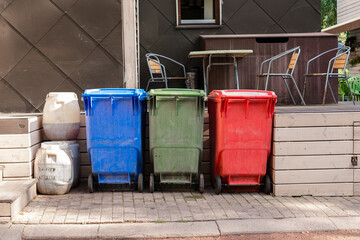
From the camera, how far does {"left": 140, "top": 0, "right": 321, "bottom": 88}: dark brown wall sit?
30.5 feet

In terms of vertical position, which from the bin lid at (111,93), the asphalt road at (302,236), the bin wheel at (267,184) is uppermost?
the bin lid at (111,93)

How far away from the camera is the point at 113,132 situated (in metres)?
4.52

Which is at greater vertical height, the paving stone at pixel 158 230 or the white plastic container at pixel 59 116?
the white plastic container at pixel 59 116

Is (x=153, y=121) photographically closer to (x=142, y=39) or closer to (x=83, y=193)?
(x=83, y=193)

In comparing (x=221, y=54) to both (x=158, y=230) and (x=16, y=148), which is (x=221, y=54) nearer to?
(x=16, y=148)

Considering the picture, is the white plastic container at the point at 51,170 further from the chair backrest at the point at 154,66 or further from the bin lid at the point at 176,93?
the chair backrest at the point at 154,66

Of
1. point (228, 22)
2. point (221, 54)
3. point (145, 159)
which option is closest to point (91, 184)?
point (145, 159)

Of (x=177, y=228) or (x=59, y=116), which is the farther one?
(x=59, y=116)

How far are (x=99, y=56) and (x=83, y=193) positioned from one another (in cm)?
200

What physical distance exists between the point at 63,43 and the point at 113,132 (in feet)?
6.25

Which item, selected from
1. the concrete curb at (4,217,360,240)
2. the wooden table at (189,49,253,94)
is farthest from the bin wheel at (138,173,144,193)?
the wooden table at (189,49,253,94)

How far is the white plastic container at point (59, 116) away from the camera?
471 cm

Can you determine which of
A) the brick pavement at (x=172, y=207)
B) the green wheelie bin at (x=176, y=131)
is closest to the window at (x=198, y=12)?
the green wheelie bin at (x=176, y=131)

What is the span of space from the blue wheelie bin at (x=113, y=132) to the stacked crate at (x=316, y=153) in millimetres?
1429
